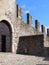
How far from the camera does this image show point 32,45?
18.0 meters

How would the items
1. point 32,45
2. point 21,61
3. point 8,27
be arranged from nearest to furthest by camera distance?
point 21,61 < point 32,45 < point 8,27

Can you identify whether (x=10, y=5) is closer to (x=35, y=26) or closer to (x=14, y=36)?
(x=14, y=36)

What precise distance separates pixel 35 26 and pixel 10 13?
653 centimetres

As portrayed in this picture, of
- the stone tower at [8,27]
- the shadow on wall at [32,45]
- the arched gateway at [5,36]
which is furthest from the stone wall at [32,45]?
the arched gateway at [5,36]

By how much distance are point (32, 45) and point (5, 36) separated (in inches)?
106

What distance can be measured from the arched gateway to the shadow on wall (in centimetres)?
98

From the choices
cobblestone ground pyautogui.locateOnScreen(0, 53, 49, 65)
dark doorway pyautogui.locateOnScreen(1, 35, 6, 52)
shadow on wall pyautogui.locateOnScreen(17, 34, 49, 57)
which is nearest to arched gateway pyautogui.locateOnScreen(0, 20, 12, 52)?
dark doorway pyautogui.locateOnScreen(1, 35, 6, 52)

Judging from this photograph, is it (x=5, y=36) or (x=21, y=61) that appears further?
(x=5, y=36)

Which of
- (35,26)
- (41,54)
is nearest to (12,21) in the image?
(41,54)

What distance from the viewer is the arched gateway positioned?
1885 centimetres

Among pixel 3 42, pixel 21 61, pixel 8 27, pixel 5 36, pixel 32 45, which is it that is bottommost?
pixel 21 61

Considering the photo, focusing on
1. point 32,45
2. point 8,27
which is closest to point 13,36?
point 8,27

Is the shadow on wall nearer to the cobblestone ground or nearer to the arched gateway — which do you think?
the arched gateway

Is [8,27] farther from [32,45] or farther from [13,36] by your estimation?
[32,45]
